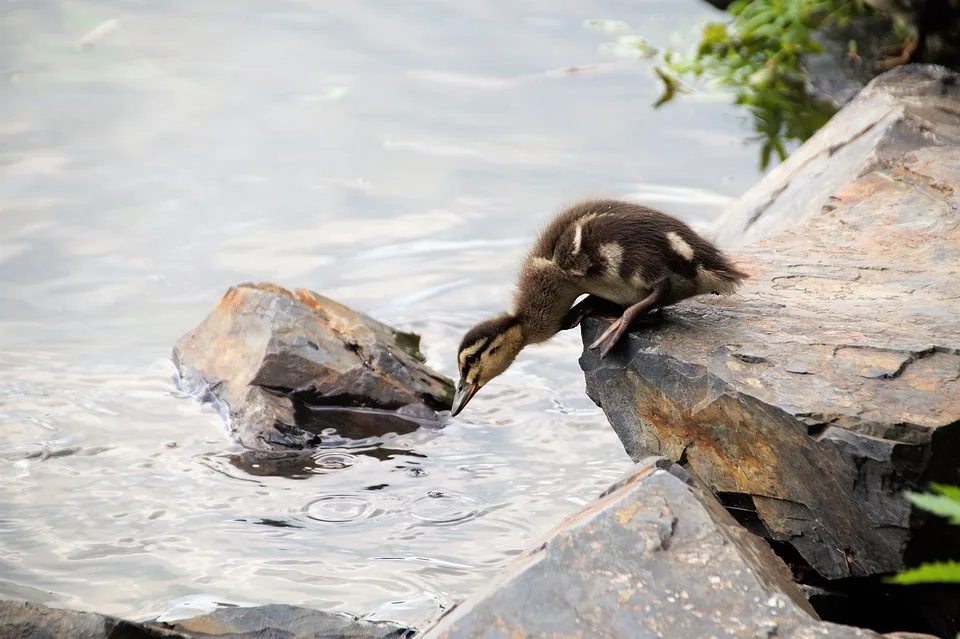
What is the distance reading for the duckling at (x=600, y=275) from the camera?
428 cm

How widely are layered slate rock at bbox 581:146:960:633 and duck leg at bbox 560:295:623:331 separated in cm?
9

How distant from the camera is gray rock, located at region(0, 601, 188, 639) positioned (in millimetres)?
3516

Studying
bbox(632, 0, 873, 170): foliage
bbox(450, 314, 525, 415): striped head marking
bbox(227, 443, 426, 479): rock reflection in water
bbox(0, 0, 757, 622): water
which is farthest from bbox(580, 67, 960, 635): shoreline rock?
bbox(632, 0, 873, 170): foliage

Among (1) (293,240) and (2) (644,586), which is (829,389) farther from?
(1) (293,240)

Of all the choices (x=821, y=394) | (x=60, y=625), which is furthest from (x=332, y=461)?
(x=821, y=394)

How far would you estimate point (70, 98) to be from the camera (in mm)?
8703

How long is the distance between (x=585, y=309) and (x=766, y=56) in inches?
221

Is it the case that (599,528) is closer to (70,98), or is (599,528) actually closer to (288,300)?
(288,300)

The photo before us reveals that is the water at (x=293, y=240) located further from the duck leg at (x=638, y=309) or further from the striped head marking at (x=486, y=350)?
the duck leg at (x=638, y=309)

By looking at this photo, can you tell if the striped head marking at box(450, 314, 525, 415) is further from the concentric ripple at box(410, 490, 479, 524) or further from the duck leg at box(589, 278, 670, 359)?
the duck leg at box(589, 278, 670, 359)

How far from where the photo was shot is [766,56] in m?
9.62

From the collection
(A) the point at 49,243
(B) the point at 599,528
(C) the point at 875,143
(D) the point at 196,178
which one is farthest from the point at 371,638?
(D) the point at 196,178

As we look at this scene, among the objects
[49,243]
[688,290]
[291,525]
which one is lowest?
[291,525]

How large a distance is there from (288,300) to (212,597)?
6.21 ft
